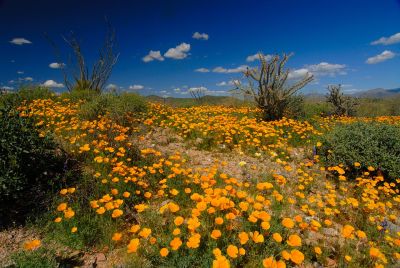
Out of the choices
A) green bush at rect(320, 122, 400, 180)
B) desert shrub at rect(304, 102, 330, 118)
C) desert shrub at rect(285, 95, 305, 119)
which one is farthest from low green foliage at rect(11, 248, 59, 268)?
desert shrub at rect(304, 102, 330, 118)

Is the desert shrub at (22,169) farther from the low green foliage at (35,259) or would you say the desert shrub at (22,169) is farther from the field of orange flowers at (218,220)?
the low green foliage at (35,259)

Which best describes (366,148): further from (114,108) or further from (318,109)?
(318,109)

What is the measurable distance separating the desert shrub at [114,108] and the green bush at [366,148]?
5687 mm

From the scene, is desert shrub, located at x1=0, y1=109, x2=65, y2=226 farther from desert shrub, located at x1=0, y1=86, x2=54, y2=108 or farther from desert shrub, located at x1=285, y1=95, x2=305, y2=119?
desert shrub, located at x1=285, y1=95, x2=305, y2=119

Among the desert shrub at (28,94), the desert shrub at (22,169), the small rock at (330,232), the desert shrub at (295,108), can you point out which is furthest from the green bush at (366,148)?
the desert shrub at (28,94)

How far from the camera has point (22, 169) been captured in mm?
3729

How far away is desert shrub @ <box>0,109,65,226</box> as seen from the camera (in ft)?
11.2

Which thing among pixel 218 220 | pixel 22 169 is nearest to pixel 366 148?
pixel 218 220

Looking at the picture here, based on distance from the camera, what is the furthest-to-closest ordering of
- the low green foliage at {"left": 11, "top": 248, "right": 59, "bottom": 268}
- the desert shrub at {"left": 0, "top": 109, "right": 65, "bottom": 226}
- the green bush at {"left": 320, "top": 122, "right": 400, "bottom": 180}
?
1. the green bush at {"left": 320, "top": 122, "right": 400, "bottom": 180}
2. the desert shrub at {"left": 0, "top": 109, "right": 65, "bottom": 226}
3. the low green foliage at {"left": 11, "top": 248, "right": 59, "bottom": 268}

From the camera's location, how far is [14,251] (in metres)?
2.95

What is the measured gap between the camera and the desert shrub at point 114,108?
7796 millimetres

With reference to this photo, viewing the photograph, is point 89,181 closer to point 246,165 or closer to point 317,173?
point 246,165

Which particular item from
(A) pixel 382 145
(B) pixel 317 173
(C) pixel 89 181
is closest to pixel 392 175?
(A) pixel 382 145

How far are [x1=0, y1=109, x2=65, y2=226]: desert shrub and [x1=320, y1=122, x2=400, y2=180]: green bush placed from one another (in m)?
5.67
